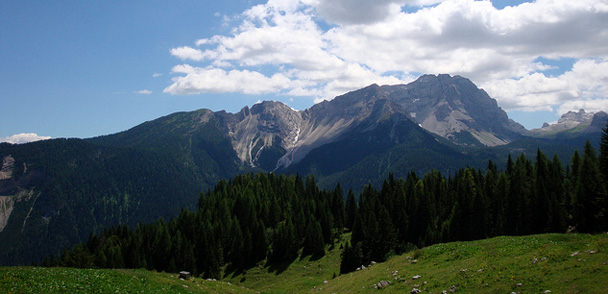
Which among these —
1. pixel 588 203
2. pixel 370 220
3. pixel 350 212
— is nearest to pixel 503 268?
pixel 588 203

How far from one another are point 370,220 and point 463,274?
44195 mm

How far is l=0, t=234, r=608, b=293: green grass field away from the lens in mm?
27953

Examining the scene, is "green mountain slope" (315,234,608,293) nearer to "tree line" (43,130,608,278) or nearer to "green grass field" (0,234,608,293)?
"green grass field" (0,234,608,293)

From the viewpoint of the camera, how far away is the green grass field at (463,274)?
28.0m

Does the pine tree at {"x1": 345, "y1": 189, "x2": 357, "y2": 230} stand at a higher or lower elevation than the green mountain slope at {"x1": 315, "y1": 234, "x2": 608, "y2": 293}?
lower

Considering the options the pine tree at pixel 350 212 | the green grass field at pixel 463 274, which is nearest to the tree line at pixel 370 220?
the pine tree at pixel 350 212

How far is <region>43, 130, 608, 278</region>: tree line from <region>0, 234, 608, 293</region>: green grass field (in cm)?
2414

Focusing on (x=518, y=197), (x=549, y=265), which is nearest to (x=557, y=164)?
(x=518, y=197)

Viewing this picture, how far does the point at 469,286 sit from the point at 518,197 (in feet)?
169

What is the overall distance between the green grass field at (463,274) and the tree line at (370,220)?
79.2 feet

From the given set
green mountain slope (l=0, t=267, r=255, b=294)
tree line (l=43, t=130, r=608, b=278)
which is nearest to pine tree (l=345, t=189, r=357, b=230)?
tree line (l=43, t=130, r=608, b=278)

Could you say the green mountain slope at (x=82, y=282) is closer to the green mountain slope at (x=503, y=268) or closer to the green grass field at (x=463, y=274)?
the green grass field at (x=463, y=274)

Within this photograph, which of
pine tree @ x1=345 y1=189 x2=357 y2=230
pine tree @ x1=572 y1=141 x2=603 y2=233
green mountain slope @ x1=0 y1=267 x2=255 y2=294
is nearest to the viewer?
green mountain slope @ x1=0 y1=267 x2=255 y2=294

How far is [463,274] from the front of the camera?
34156 millimetres
